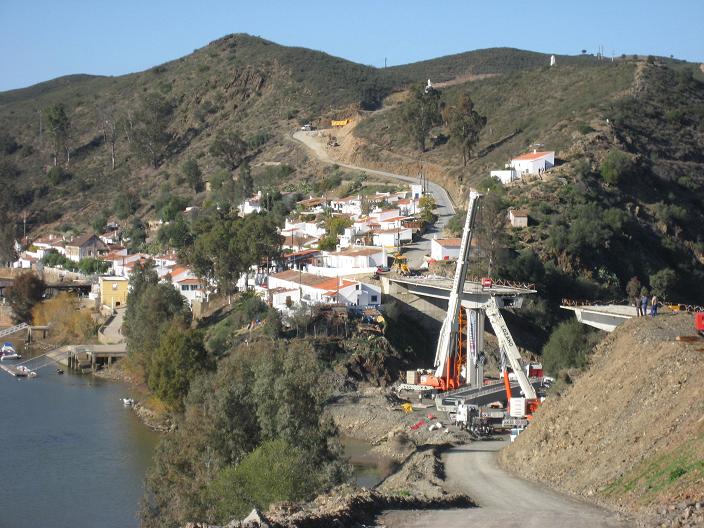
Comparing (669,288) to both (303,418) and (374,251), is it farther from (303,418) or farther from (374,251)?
(303,418)

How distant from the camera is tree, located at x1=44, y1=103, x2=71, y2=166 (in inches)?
3868

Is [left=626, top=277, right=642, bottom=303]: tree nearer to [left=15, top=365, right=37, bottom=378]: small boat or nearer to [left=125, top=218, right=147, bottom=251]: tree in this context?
[left=15, top=365, right=37, bottom=378]: small boat

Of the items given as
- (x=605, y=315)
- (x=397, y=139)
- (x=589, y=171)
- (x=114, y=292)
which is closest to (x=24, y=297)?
(x=114, y=292)

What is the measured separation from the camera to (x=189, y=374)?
120 feet

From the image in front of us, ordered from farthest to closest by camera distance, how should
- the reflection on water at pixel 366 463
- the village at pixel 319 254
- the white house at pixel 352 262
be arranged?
the white house at pixel 352 262
the village at pixel 319 254
the reflection on water at pixel 366 463

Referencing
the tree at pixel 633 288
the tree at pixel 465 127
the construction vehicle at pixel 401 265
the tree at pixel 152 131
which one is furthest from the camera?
the tree at pixel 152 131

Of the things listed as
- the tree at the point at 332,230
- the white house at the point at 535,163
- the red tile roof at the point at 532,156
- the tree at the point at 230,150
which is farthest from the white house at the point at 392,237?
the tree at the point at 230,150

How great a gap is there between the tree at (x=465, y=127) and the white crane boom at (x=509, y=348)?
30701 mm

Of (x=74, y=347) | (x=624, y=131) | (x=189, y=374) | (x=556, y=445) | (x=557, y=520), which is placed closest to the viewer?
(x=557, y=520)

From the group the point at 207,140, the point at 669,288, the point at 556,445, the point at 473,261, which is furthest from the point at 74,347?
the point at 207,140

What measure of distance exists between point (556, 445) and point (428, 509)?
617 cm

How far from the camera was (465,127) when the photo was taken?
67125mm

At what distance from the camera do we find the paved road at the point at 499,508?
14922 millimetres

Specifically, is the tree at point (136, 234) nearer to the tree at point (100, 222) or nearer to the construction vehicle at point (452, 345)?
the tree at point (100, 222)
